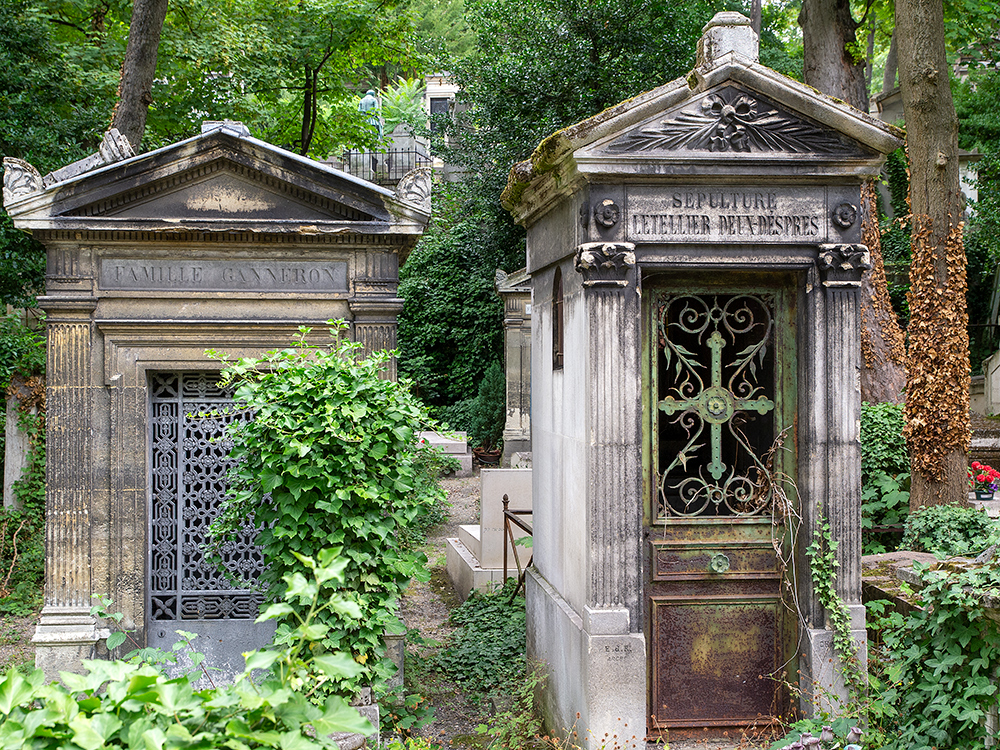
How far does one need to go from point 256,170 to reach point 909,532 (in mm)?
7325

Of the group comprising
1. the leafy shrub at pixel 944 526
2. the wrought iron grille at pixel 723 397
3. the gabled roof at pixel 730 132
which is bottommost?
the leafy shrub at pixel 944 526

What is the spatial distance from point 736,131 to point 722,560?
2444 millimetres

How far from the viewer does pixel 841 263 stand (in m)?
4.72

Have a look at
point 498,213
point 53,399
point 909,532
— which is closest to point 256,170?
point 53,399

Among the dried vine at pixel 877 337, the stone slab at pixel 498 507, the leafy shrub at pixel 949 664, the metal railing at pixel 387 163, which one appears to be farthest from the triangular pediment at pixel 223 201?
the metal railing at pixel 387 163

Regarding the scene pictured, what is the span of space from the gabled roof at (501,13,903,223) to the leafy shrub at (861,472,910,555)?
5.77 meters

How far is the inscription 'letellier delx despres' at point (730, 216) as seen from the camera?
4695 millimetres

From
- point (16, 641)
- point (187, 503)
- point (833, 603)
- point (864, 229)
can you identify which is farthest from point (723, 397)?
point (864, 229)

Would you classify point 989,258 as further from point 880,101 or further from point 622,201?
point 622,201

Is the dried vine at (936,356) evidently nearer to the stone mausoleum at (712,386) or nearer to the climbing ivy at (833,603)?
the stone mausoleum at (712,386)

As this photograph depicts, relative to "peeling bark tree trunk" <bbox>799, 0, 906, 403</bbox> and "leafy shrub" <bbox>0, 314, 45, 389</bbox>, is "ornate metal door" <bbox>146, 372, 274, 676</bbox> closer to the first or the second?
"leafy shrub" <bbox>0, 314, 45, 389</bbox>

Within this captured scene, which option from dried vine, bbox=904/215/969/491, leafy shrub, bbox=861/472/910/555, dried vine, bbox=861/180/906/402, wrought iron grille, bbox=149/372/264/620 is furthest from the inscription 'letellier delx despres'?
dried vine, bbox=861/180/906/402

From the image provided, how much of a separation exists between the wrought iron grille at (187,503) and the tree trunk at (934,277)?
6940 mm

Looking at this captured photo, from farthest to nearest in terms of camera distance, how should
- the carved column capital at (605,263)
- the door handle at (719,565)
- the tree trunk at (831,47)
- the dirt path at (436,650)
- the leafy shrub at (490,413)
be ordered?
the leafy shrub at (490,413), the tree trunk at (831,47), the dirt path at (436,650), the door handle at (719,565), the carved column capital at (605,263)
